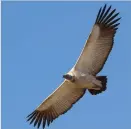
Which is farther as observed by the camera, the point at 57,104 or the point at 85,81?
the point at 57,104

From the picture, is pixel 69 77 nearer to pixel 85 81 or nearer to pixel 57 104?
pixel 85 81

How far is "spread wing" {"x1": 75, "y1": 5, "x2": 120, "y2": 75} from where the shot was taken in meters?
24.8

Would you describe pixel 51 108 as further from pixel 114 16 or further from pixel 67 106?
pixel 114 16

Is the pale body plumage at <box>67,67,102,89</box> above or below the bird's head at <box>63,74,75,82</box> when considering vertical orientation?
below

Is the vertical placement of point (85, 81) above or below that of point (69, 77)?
below

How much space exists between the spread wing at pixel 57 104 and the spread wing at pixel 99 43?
31.9 inches

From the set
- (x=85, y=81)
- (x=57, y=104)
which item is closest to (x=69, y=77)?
(x=85, y=81)

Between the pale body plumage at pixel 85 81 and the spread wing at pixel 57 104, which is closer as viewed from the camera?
the pale body plumage at pixel 85 81

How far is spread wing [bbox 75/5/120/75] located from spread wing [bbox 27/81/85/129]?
811mm

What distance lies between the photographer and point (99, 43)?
24875mm

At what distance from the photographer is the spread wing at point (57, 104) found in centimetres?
2550

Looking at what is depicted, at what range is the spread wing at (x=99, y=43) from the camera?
81.3 feet

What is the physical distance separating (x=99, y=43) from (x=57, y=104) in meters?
2.41

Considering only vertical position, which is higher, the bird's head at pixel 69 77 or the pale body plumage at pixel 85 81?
the bird's head at pixel 69 77
